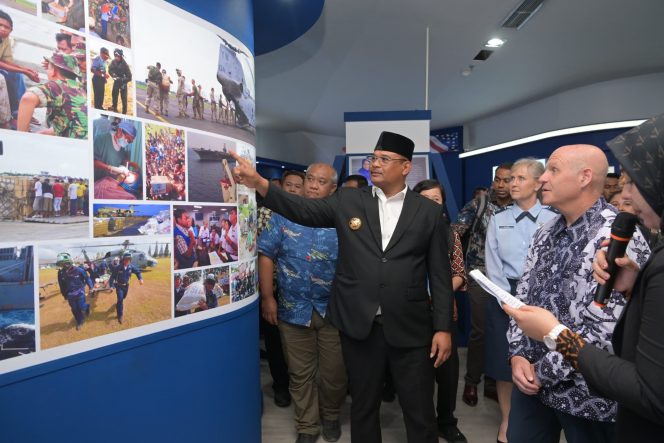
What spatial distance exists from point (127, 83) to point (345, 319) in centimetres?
125

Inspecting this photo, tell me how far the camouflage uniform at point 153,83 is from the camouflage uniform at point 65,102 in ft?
0.70

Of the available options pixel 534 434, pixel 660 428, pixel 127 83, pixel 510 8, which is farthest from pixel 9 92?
pixel 510 8

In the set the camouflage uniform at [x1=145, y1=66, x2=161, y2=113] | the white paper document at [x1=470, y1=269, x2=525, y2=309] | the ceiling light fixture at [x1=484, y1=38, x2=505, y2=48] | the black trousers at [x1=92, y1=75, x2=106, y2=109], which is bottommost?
the white paper document at [x1=470, y1=269, x2=525, y2=309]

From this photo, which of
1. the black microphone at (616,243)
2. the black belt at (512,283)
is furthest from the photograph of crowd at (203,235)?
the black belt at (512,283)

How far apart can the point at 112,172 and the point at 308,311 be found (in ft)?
4.44

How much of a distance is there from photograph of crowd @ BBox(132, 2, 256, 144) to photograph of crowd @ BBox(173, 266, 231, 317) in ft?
1.94

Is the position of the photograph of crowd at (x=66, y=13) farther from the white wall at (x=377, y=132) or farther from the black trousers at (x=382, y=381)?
the white wall at (x=377, y=132)

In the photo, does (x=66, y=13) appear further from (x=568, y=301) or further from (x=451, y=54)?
(x=451, y=54)

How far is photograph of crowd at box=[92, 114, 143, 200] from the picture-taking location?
124 centimetres

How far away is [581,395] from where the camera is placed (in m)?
1.20

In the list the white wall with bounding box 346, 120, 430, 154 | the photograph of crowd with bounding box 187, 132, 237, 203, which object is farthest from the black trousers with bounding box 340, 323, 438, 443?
the white wall with bounding box 346, 120, 430, 154

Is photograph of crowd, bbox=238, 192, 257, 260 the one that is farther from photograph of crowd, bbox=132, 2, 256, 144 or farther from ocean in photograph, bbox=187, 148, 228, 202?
photograph of crowd, bbox=132, 2, 256, 144

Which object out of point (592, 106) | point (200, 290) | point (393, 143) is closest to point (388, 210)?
point (393, 143)

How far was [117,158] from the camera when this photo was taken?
1.29 meters
